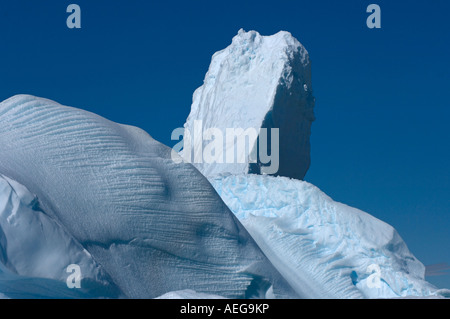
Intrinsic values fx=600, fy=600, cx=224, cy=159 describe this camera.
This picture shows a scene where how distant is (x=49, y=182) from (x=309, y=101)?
11.7 metres

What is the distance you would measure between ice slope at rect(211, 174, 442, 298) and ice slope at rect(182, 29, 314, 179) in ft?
10.6

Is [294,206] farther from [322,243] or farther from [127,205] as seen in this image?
[127,205]

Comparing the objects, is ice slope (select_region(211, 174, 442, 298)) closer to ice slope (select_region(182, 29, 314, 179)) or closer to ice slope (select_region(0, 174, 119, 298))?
ice slope (select_region(182, 29, 314, 179))

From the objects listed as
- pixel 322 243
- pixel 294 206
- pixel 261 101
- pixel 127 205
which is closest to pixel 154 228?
pixel 127 205

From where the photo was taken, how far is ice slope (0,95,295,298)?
8445 mm

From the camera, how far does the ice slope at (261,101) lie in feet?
57.4

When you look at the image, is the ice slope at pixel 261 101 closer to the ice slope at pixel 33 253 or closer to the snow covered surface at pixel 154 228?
the snow covered surface at pixel 154 228

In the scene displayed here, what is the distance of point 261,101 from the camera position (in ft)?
58.2

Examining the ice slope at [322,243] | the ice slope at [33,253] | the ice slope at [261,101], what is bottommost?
the ice slope at [322,243]

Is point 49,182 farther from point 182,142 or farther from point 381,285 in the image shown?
point 182,142

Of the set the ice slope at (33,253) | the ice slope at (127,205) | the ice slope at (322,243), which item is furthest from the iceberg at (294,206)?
the ice slope at (33,253)

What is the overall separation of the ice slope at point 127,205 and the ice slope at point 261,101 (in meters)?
7.11

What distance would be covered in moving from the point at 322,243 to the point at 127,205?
476 centimetres
